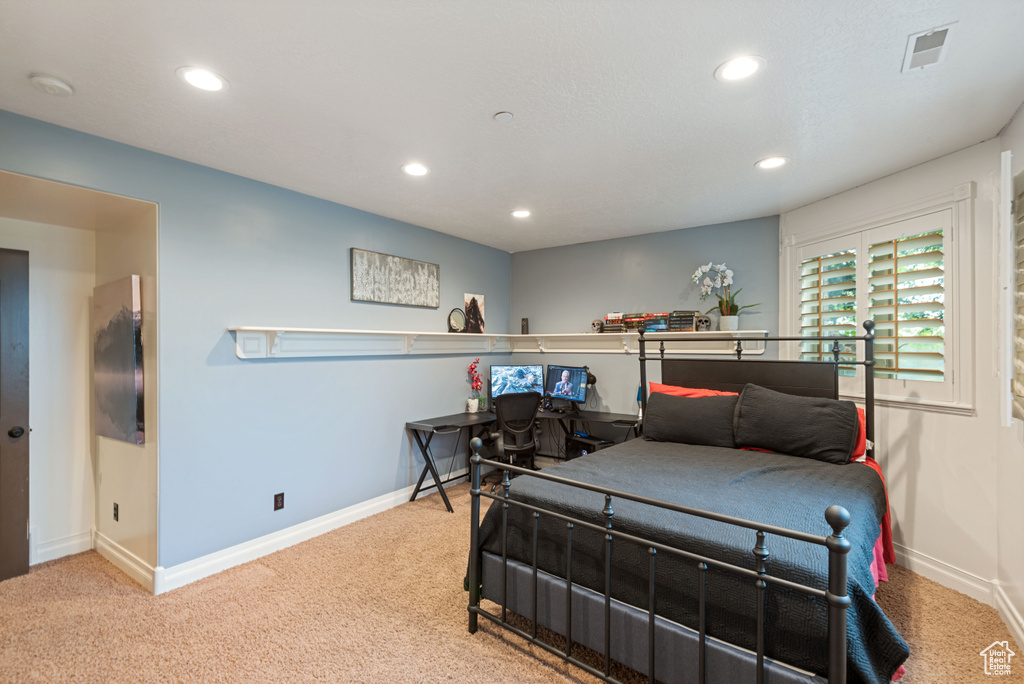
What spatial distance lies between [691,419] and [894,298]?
1448 millimetres

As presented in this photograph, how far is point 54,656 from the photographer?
6.93ft

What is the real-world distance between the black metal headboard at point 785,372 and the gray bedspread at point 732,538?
71 centimetres

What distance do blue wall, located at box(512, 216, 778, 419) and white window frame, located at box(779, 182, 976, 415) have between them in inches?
26.8

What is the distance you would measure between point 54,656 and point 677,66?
361 cm

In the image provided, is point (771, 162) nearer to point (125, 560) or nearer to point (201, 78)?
point (201, 78)

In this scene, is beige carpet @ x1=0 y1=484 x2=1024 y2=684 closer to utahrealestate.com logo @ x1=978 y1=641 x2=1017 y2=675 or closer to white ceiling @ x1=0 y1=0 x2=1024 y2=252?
utahrealestate.com logo @ x1=978 y1=641 x2=1017 y2=675

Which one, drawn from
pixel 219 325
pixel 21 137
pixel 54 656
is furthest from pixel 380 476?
pixel 21 137

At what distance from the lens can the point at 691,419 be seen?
313 cm

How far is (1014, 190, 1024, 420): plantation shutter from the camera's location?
2160 millimetres

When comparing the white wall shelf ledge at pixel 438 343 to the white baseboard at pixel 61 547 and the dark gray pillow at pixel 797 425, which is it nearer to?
the dark gray pillow at pixel 797 425

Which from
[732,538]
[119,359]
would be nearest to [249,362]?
[119,359]

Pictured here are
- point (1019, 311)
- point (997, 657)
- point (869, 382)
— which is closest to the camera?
point (997, 657)

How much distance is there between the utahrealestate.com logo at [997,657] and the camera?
201 cm

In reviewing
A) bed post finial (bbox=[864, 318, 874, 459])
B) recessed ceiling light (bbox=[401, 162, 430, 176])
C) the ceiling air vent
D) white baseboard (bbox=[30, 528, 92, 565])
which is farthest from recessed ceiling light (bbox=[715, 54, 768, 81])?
white baseboard (bbox=[30, 528, 92, 565])
